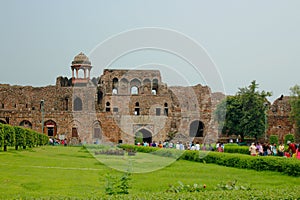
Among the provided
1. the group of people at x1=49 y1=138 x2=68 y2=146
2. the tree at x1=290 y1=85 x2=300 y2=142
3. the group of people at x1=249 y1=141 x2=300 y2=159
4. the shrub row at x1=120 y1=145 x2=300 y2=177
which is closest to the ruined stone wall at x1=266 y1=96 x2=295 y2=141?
the tree at x1=290 y1=85 x2=300 y2=142

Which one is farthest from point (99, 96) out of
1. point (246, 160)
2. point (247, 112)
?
point (246, 160)

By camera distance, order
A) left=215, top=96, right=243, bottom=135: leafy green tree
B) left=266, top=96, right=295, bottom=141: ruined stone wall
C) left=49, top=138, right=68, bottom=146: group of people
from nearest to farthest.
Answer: left=49, top=138, right=68, bottom=146: group of people
left=215, top=96, right=243, bottom=135: leafy green tree
left=266, top=96, right=295, bottom=141: ruined stone wall

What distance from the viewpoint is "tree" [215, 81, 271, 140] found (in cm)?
4084

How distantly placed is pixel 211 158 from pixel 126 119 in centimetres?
2498

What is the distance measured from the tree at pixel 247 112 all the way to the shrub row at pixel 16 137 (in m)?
19.0

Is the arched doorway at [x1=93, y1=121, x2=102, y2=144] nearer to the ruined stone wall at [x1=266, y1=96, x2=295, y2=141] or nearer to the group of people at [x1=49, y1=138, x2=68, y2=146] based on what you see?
the group of people at [x1=49, y1=138, x2=68, y2=146]

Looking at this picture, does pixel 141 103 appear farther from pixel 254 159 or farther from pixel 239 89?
pixel 254 159

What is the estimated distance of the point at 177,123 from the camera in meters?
47.1

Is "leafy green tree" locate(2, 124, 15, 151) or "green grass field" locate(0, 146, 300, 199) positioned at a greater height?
"leafy green tree" locate(2, 124, 15, 151)

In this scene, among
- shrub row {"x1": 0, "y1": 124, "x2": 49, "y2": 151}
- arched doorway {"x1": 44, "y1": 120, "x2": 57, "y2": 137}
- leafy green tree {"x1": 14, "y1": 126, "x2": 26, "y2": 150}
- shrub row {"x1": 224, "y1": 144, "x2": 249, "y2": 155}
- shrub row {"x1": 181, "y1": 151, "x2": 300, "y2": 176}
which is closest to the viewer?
shrub row {"x1": 181, "y1": 151, "x2": 300, "y2": 176}

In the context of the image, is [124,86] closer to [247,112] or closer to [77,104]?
[77,104]

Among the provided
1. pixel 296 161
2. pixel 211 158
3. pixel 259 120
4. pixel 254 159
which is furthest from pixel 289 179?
pixel 259 120

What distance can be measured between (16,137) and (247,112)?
23.2m

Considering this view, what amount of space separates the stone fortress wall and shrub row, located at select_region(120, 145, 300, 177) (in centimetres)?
2158
